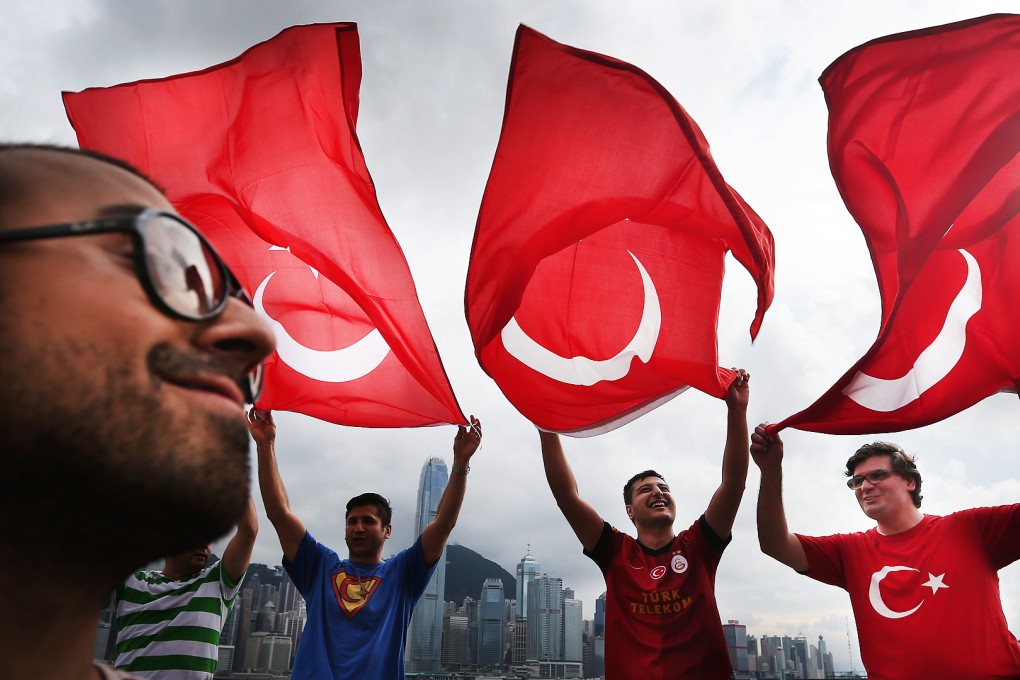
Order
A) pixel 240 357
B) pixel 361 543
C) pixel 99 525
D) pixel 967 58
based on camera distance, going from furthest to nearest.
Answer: pixel 361 543 < pixel 967 58 < pixel 240 357 < pixel 99 525

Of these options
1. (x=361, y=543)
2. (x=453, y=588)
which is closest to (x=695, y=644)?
(x=361, y=543)

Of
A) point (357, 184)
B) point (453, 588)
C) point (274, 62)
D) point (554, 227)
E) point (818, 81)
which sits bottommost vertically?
point (453, 588)

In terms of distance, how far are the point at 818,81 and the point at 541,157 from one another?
1661mm

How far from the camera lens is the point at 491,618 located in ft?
190

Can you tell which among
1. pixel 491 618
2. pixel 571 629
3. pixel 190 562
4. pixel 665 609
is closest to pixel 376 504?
pixel 190 562

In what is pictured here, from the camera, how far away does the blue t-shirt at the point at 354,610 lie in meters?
4.00

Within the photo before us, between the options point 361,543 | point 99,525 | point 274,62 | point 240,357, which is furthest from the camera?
point 361,543

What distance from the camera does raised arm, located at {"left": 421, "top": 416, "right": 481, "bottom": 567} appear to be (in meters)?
4.52

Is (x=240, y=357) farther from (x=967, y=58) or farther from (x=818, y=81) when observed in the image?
(x=967, y=58)

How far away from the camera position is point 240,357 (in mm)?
915

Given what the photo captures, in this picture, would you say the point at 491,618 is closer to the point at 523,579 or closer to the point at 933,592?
the point at 523,579

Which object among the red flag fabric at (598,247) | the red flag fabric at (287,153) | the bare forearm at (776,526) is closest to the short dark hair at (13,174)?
the red flag fabric at (598,247)

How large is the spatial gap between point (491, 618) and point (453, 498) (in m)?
58.4

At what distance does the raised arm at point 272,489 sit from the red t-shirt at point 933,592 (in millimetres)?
3579
